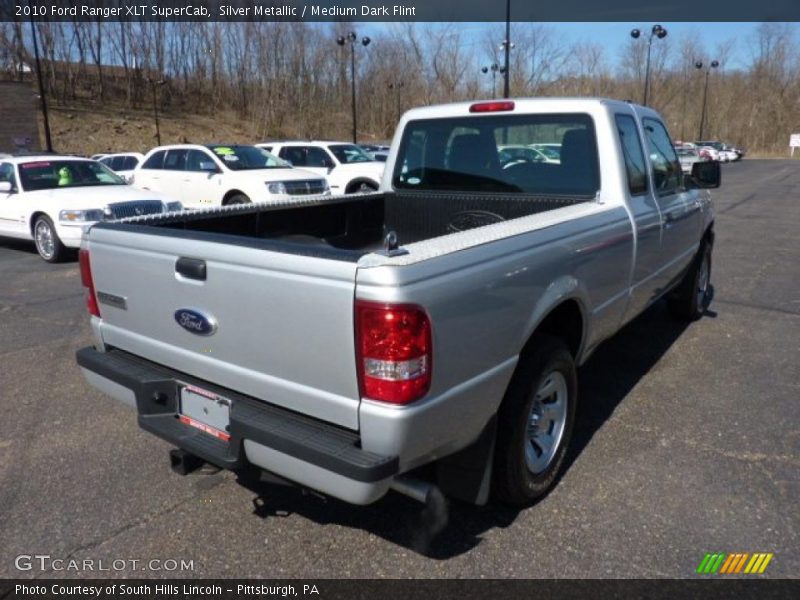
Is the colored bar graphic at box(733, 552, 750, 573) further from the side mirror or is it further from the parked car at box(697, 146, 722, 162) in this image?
the parked car at box(697, 146, 722, 162)

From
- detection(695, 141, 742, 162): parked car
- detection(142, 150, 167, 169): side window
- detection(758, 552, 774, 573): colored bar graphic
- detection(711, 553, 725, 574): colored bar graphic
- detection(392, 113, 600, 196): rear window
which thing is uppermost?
detection(392, 113, 600, 196): rear window

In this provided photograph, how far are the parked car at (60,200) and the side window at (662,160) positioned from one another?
762 centimetres

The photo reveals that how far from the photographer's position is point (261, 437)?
93.0 inches

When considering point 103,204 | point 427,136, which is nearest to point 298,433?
point 427,136

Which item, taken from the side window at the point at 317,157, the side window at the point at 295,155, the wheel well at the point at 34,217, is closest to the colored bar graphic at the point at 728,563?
the wheel well at the point at 34,217

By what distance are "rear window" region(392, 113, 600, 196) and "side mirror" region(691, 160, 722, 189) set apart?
1813 mm

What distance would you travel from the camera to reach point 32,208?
9.83m

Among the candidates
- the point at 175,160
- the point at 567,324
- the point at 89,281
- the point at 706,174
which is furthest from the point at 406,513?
the point at 175,160

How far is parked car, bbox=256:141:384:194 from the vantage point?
15453 mm

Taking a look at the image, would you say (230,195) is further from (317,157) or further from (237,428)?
(237,428)

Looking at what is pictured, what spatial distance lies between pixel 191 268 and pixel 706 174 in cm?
451

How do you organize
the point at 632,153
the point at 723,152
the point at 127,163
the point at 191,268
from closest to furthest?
the point at 191,268 → the point at 632,153 → the point at 127,163 → the point at 723,152

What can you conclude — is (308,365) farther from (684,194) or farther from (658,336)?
(658,336)

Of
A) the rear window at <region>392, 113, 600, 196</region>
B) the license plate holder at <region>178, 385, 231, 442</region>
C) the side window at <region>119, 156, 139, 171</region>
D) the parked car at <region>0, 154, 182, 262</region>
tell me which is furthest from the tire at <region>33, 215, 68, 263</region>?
the side window at <region>119, 156, 139, 171</region>
